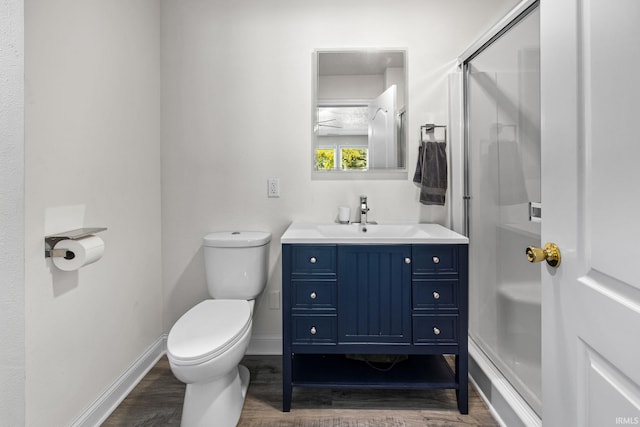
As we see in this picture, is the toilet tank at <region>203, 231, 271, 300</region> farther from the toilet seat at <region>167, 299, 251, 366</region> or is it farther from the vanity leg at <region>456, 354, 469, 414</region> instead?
the vanity leg at <region>456, 354, 469, 414</region>

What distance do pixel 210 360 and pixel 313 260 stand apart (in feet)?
1.99

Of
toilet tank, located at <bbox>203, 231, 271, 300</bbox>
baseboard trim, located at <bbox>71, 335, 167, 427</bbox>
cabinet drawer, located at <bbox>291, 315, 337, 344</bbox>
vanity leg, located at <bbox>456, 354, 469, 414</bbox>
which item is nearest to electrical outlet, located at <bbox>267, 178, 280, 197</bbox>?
toilet tank, located at <bbox>203, 231, 271, 300</bbox>

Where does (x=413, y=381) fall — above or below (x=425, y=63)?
below

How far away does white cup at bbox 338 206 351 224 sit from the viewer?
2080 millimetres

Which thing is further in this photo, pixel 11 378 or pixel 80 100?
pixel 80 100

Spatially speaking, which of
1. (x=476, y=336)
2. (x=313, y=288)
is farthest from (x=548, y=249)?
(x=476, y=336)

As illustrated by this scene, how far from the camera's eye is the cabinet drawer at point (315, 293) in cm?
162

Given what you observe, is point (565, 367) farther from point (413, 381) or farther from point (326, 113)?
point (326, 113)

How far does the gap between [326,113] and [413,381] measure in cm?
158

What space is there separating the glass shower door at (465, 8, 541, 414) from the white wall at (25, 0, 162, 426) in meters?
1.89

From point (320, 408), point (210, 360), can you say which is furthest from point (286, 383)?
point (210, 360)

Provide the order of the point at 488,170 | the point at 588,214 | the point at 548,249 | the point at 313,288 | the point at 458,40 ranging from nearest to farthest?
1. the point at 588,214
2. the point at 548,249
3. the point at 313,288
4. the point at 488,170
5. the point at 458,40

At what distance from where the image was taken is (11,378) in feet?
2.55

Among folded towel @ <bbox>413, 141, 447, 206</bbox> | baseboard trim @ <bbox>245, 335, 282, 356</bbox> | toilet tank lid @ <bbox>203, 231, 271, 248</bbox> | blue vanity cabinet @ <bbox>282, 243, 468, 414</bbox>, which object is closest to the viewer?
blue vanity cabinet @ <bbox>282, 243, 468, 414</bbox>
